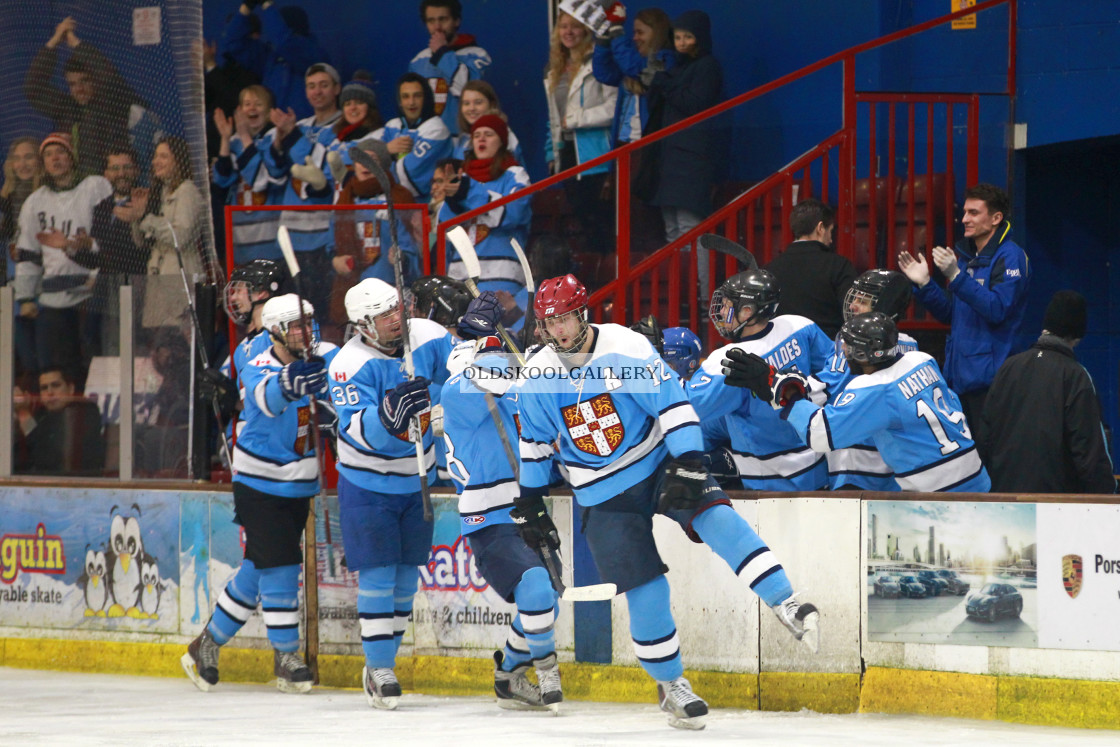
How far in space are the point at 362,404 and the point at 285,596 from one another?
0.93 metres

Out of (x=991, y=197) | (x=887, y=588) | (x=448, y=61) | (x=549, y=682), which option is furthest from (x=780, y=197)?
(x=448, y=61)

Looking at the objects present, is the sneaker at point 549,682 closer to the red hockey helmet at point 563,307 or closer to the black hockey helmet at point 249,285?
the red hockey helmet at point 563,307

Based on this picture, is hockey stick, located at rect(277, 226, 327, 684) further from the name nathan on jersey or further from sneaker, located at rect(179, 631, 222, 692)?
the name nathan on jersey

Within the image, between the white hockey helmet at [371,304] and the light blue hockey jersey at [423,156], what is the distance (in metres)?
2.63

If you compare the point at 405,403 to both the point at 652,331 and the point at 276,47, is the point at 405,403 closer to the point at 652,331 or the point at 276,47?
the point at 652,331

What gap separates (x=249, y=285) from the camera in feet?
20.2

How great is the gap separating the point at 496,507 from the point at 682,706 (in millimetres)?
980

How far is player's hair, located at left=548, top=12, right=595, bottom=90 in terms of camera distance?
25.7 ft

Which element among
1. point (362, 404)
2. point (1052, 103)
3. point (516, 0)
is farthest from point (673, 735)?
point (516, 0)

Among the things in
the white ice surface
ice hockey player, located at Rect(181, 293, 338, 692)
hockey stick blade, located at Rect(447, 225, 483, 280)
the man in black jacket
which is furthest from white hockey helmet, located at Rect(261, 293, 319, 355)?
the man in black jacket

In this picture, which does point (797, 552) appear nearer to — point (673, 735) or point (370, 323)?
point (673, 735)

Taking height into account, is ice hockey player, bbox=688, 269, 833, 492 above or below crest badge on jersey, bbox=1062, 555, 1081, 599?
above

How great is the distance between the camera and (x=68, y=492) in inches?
269

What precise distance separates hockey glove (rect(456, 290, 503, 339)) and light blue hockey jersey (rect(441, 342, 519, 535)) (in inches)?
2.1
